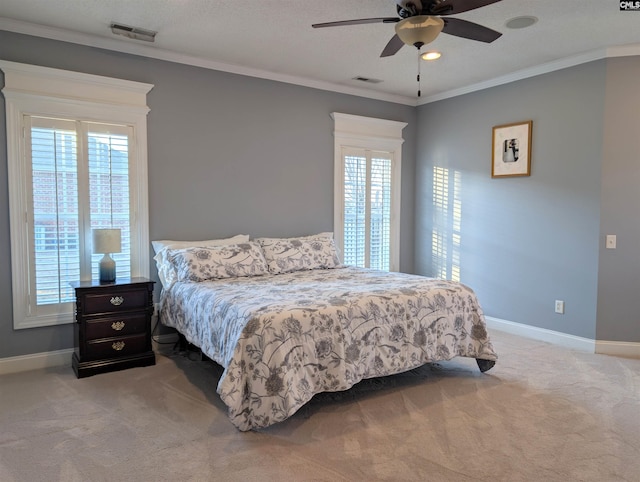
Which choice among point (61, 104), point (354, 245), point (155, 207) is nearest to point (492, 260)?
point (354, 245)

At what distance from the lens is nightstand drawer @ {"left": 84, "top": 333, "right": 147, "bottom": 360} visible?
3.48m

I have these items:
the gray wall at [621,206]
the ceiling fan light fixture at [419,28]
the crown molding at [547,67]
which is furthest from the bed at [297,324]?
the crown molding at [547,67]

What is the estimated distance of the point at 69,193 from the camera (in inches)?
146

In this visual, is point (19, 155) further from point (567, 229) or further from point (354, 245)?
point (567, 229)

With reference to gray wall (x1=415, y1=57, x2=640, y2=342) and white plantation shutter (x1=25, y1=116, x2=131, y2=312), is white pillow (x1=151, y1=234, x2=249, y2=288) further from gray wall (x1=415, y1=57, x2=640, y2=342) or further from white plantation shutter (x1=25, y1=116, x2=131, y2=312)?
gray wall (x1=415, y1=57, x2=640, y2=342)

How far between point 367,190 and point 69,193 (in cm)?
321

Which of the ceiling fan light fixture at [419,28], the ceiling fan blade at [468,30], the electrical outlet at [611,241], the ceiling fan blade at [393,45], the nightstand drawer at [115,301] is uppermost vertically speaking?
the ceiling fan blade at [393,45]

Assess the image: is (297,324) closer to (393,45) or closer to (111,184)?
(393,45)

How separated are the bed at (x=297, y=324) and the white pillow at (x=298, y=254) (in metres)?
0.10

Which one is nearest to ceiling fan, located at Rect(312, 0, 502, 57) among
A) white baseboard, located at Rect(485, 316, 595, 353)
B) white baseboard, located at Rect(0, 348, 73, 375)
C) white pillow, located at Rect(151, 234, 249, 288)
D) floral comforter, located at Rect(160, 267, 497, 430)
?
floral comforter, located at Rect(160, 267, 497, 430)

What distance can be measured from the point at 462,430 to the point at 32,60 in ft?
13.4

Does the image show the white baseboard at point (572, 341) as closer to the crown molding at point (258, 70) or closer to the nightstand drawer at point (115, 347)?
the crown molding at point (258, 70)

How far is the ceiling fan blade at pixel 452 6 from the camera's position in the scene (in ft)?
7.88

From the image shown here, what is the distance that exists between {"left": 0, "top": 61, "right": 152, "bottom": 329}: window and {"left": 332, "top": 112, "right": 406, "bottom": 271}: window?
87.8 inches
